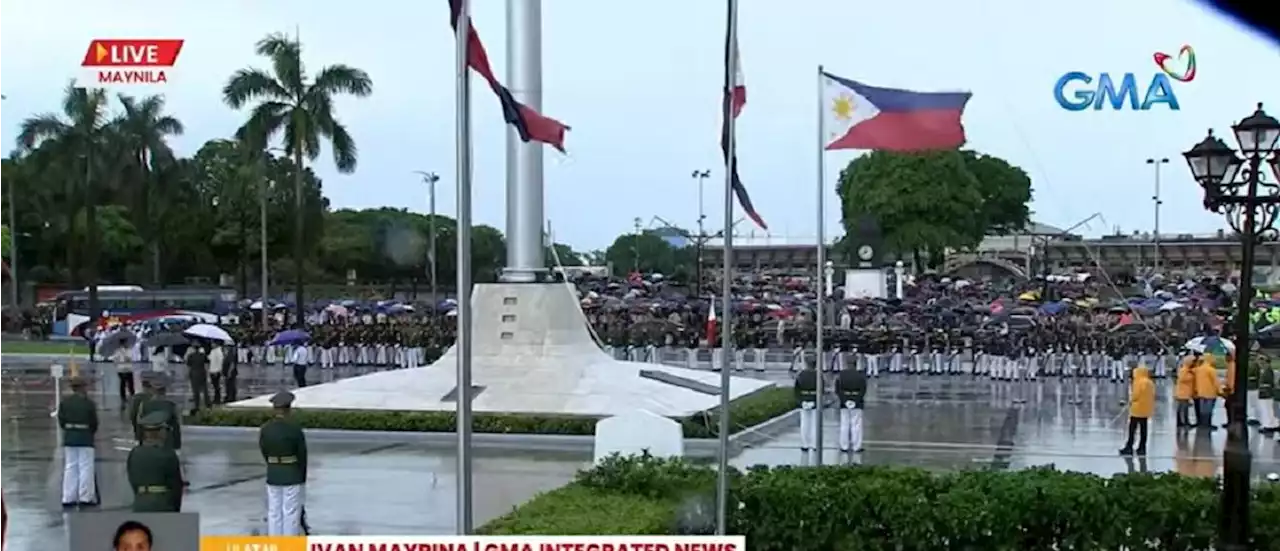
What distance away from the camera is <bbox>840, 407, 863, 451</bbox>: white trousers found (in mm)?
20062

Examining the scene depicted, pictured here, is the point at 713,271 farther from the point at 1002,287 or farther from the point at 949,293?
the point at 949,293

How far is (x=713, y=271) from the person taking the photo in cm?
10462

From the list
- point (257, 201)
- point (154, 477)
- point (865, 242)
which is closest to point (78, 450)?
point (154, 477)

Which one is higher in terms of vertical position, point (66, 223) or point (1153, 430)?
point (66, 223)

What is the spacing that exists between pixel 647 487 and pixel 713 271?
3643 inches

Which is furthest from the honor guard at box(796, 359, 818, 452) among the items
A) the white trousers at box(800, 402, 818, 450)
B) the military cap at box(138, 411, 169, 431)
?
the military cap at box(138, 411, 169, 431)

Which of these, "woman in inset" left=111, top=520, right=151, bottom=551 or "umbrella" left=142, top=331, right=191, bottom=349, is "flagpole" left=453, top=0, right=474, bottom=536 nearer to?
"woman in inset" left=111, top=520, right=151, bottom=551

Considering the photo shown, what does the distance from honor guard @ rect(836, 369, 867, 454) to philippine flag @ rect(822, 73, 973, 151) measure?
5.09 meters

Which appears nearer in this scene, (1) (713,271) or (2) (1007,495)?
(2) (1007,495)

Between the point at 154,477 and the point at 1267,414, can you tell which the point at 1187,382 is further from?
the point at 154,477

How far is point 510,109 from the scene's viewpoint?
1085 cm

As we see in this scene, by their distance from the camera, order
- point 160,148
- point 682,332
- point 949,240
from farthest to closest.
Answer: point 949,240, point 160,148, point 682,332

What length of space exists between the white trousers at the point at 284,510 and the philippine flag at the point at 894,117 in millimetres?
6300

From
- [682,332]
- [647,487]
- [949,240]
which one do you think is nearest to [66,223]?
[682,332]
